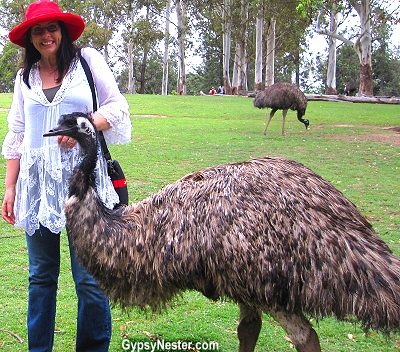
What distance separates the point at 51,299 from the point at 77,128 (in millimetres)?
1021

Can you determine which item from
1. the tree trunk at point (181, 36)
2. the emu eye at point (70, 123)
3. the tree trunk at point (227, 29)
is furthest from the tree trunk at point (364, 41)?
the emu eye at point (70, 123)

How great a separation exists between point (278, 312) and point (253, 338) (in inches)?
21.9

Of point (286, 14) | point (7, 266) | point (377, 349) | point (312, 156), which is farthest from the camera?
point (286, 14)

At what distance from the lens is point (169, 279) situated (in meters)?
2.82

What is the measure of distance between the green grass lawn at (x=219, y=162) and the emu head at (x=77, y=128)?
39.7 inches

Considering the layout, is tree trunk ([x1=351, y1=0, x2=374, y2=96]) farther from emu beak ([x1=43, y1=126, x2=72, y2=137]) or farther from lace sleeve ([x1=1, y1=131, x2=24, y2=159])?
emu beak ([x1=43, y1=126, x2=72, y2=137])

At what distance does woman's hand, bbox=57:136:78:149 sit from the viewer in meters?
2.99

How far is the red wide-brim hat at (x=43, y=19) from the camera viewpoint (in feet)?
9.54

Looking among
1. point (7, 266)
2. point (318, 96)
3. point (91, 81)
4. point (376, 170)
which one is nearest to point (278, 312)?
point (91, 81)

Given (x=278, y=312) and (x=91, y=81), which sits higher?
(x=91, y=81)

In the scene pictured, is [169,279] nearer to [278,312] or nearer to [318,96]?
[278,312]

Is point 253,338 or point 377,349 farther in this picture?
point 377,349

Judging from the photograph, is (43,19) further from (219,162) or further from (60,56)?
(219,162)

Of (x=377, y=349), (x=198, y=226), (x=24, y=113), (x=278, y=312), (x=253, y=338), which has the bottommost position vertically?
(x=377, y=349)
